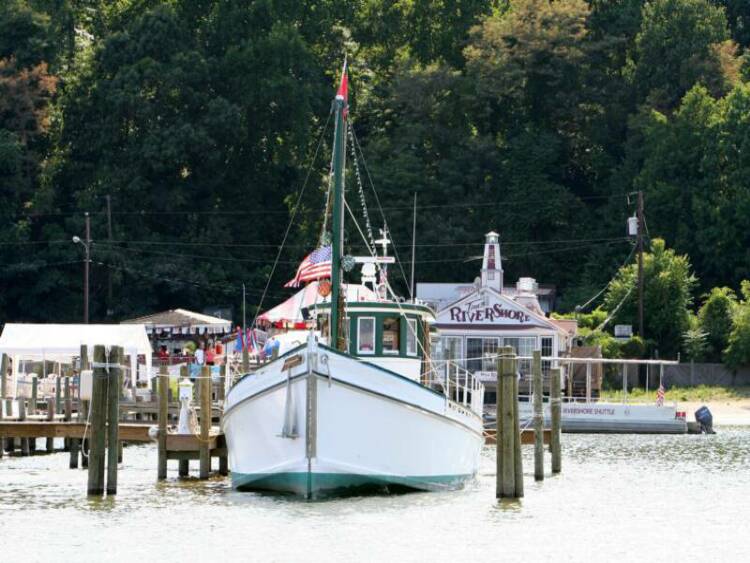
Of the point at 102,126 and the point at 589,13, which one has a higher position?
the point at 589,13

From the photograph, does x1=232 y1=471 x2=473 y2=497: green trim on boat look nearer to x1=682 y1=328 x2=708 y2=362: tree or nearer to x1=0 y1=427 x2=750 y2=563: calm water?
x1=0 y1=427 x2=750 y2=563: calm water

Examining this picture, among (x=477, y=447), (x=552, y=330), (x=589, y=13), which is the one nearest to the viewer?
(x=477, y=447)

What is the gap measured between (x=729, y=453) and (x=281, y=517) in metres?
24.9

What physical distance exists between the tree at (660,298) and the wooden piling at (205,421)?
4643 cm

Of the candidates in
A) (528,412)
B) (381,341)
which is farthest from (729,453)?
(381,341)

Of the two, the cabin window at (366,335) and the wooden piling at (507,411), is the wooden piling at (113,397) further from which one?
the wooden piling at (507,411)

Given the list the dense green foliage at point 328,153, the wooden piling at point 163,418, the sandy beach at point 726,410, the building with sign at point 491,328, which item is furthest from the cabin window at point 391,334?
the dense green foliage at point 328,153

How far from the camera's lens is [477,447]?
44.0 m

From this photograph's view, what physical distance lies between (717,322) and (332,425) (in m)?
50.8

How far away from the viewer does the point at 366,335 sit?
41438 mm

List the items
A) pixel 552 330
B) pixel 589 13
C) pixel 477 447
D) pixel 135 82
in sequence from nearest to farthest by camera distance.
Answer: pixel 477 447 → pixel 552 330 → pixel 135 82 → pixel 589 13

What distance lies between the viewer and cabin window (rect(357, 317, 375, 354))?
41.4 metres

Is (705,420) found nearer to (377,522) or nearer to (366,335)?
(366,335)

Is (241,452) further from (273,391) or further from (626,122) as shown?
(626,122)
